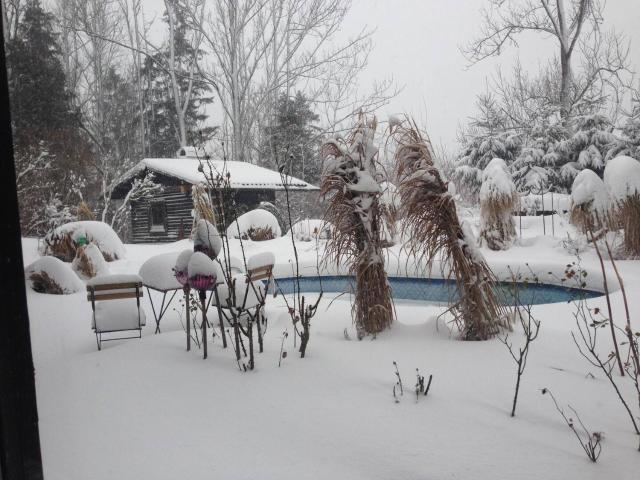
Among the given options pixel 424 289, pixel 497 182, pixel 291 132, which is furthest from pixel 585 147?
pixel 291 132

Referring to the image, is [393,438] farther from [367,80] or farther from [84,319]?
[367,80]

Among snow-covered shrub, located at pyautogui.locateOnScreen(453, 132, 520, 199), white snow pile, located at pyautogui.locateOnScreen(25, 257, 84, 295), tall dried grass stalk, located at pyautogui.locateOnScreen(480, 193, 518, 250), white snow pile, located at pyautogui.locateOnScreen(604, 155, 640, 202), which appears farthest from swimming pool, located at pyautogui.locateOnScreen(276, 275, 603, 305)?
snow-covered shrub, located at pyautogui.locateOnScreen(453, 132, 520, 199)

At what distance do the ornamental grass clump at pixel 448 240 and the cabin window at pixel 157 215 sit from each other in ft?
4.53

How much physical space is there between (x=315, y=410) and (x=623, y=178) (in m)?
2.55

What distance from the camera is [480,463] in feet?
3.57

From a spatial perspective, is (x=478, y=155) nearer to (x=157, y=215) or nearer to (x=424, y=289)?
(x=424, y=289)

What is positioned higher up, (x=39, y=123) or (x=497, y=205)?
(x=39, y=123)

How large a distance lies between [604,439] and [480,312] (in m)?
0.78

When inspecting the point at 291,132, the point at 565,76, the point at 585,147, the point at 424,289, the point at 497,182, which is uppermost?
the point at 291,132

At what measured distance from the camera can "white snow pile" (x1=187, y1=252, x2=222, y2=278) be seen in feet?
5.62

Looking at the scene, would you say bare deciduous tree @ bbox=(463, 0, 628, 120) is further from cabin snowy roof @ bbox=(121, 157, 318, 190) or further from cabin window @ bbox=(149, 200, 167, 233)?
cabin window @ bbox=(149, 200, 167, 233)

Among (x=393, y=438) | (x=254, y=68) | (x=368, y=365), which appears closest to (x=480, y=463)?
(x=393, y=438)

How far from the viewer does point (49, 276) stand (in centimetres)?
141

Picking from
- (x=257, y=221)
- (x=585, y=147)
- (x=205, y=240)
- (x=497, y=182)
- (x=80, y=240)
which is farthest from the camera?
(x=257, y=221)
